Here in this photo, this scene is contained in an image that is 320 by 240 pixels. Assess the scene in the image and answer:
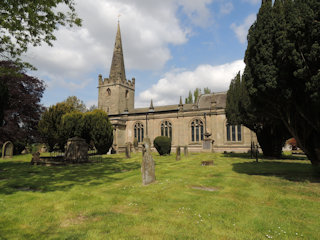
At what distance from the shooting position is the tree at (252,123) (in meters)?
20.1

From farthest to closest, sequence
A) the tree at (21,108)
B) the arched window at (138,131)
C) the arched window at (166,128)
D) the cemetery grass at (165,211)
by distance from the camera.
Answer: the arched window at (138,131), the arched window at (166,128), the tree at (21,108), the cemetery grass at (165,211)

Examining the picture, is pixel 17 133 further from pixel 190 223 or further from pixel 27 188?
pixel 190 223

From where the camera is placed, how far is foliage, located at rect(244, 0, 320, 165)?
7707 mm

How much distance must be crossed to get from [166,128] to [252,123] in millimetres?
18915

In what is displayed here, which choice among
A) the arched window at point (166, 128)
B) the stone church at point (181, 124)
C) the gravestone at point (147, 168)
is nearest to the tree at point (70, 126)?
the stone church at point (181, 124)

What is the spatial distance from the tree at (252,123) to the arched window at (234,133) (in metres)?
8.49

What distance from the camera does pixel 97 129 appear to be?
2655 centimetres

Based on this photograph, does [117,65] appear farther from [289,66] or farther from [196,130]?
[289,66]

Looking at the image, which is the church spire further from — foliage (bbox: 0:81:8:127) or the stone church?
foliage (bbox: 0:81:8:127)

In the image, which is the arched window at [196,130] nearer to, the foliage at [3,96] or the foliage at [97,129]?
the foliage at [97,129]

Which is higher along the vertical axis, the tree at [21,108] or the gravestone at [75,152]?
the tree at [21,108]

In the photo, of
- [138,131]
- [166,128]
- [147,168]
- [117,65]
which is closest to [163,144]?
[166,128]

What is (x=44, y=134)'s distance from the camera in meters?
26.9

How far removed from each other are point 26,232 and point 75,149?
13670mm
